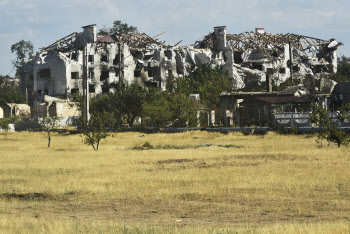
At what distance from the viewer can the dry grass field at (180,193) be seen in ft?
46.5

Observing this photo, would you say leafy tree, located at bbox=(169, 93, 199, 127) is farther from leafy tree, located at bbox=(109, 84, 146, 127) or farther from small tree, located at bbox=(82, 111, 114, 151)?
small tree, located at bbox=(82, 111, 114, 151)

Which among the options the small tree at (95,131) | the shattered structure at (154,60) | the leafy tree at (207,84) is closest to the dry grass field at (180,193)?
the small tree at (95,131)

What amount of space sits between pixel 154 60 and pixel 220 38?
1411 cm

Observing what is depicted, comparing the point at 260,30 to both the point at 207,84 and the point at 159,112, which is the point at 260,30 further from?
the point at 159,112

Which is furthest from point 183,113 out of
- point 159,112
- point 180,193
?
point 180,193

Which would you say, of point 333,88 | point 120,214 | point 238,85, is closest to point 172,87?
point 238,85

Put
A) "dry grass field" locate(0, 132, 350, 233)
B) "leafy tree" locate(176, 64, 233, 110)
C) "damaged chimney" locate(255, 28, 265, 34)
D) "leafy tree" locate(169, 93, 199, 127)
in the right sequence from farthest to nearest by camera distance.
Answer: "damaged chimney" locate(255, 28, 265, 34)
"leafy tree" locate(176, 64, 233, 110)
"leafy tree" locate(169, 93, 199, 127)
"dry grass field" locate(0, 132, 350, 233)

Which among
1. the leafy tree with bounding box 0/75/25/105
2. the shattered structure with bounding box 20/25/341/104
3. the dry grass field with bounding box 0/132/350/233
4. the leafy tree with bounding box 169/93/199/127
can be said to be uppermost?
the shattered structure with bounding box 20/25/341/104

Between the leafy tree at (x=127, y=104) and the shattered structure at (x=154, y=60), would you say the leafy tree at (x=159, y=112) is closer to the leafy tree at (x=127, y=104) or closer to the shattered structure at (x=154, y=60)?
the leafy tree at (x=127, y=104)

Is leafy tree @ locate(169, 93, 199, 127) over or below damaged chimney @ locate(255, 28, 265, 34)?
below

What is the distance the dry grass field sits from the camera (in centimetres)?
1418

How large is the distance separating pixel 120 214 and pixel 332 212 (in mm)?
5707

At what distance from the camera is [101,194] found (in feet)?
66.8

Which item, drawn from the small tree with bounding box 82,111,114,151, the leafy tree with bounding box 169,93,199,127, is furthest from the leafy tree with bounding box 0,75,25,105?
the small tree with bounding box 82,111,114,151
